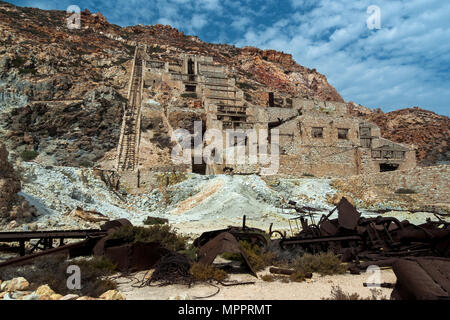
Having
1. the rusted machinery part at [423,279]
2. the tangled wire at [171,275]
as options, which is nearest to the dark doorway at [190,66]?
the tangled wire at [171,275]

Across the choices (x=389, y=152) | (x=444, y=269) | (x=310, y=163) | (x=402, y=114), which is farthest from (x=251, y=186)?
(x=402, y=114)

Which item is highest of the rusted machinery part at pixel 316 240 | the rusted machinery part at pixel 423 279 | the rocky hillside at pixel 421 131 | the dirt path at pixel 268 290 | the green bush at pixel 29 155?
the rocky hillside at pixel 421 131

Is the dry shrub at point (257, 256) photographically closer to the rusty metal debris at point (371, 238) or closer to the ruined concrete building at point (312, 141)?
the rusty metal debris at point (371, 238)

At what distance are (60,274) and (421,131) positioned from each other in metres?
59.5

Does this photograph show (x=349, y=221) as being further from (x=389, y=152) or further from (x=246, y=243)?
(x=389, y=152)

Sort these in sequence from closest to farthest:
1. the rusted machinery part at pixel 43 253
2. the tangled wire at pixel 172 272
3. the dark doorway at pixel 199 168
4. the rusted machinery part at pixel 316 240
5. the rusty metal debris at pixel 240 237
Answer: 1. the rusted machinery part at pixel 43 253
2. the tangled wire at pixel 172 272
3. the rusted machinery part at pixel 316 240
4. the rusty metal debris at pixel 240 237
5. the dark doorway at pixel 199 168

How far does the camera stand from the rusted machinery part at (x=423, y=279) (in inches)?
126

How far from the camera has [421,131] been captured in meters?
50.7

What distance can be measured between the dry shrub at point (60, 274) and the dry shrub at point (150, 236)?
112 centimetres

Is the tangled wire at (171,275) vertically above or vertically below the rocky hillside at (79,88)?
below

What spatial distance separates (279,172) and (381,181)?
27.9ft

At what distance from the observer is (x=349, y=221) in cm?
632
